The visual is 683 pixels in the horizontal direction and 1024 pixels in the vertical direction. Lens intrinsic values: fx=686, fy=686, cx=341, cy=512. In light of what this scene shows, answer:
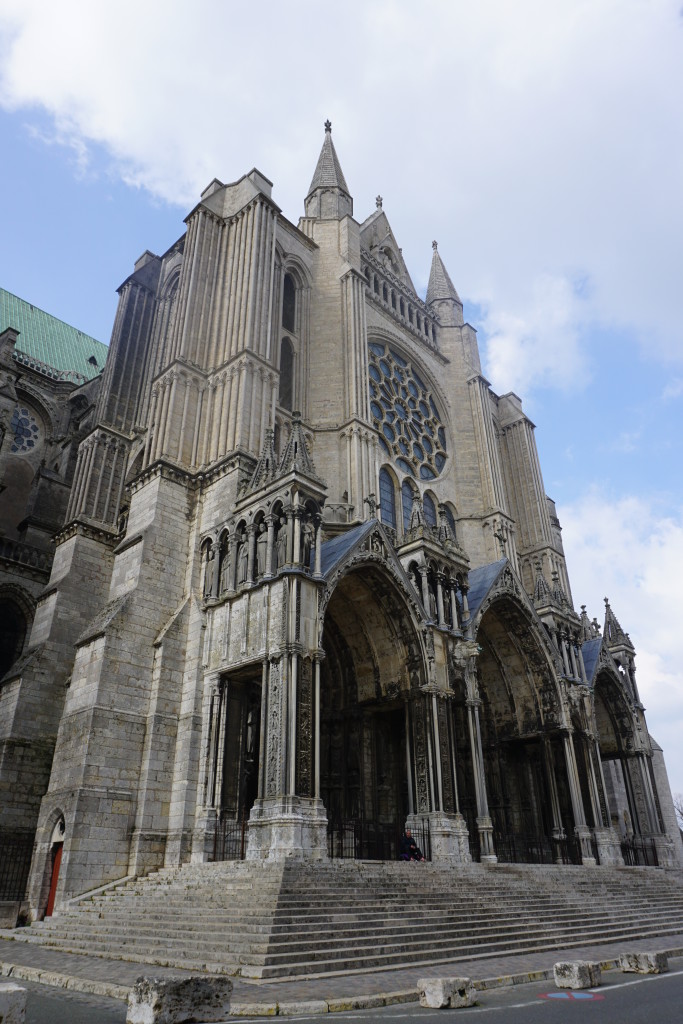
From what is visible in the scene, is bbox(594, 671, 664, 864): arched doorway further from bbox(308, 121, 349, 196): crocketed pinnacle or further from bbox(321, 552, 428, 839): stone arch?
bbox(308, 121, 349, 196): crocketed pinnacle

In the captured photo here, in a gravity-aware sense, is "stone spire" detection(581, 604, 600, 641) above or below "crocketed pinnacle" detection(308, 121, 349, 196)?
below

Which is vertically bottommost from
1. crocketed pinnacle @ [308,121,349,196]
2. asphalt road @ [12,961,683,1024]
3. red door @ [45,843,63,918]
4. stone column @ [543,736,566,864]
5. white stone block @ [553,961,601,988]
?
asphalt road @ [12,961,683,1024]

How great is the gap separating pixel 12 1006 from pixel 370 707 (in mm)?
14546

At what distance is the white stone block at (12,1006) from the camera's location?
4.30 meters

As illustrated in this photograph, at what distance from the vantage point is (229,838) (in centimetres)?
1460

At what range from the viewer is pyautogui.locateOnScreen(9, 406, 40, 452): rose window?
29625mm

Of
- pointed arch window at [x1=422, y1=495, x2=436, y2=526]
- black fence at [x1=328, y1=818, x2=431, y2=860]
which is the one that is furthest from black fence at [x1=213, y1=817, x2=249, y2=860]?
pointed arch window at [x1=422, y1=495, x2=436, y2=526]

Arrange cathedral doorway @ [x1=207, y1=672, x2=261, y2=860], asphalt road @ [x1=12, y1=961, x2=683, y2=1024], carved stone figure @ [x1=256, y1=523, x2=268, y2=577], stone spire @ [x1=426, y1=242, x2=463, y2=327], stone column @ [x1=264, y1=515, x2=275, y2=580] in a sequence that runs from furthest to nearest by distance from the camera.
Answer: stone spire @ [x1=426, y1=242, x2=463, y2=327] < carved stone figure @ [x1=256, y1=523, x2=268, y2=577] < stone column @ [x1=264, y1=515, x2=275, y2=580] < cathedral doorway @ [x1=207, y1=672, x2=261, y2=860] < asphalt road @ [x1=12, y1=961, x2=683, y2=1024]

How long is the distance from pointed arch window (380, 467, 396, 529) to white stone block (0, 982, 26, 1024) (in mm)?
20681

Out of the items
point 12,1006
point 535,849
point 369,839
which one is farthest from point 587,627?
point 12,1006

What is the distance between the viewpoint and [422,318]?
34.3 m

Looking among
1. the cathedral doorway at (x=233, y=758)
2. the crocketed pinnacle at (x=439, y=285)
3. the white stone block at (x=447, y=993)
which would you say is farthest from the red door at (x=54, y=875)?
the crocketed pinnacle at (x=439, y=285)

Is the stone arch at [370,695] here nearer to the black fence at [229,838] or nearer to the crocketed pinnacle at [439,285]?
the black fence at [229,838]

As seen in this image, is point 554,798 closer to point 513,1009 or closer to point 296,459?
point 296,459
